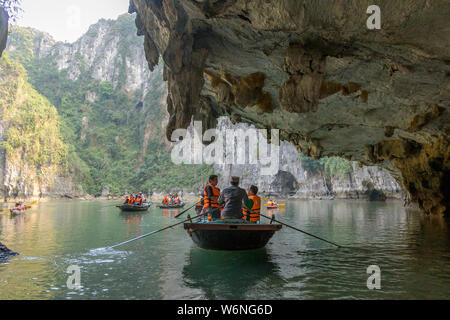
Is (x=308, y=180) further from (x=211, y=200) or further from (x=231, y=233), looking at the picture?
(x=231, y=233)

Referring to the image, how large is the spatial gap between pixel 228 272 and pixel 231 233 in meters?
1.35

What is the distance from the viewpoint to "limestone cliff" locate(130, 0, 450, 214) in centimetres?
504

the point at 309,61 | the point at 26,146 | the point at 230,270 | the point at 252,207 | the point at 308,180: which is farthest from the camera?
the point at 26,146

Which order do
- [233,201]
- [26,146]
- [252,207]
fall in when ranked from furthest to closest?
1. [26,146]
2. [252,207]
3. [233,201]

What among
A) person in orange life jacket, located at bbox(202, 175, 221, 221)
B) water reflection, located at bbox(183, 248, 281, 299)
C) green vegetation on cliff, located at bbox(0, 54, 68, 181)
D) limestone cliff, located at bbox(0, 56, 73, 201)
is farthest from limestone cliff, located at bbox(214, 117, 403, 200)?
water reflection, located at bbox(183, 248, 281, 299)

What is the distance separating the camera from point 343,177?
46688mm

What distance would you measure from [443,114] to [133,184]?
2884 inches

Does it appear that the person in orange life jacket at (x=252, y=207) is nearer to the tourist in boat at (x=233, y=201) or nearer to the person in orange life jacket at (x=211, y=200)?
the tourist in boat at (x=233, y=201)

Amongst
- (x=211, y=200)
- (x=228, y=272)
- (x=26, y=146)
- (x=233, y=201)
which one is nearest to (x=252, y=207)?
(x=233, y=201)

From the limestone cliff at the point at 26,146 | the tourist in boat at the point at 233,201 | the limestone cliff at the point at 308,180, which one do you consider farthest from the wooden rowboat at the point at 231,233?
the limestone cliff at the point at 26,146

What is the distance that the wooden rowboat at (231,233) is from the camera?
7.56 metres

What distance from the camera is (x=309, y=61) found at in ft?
20.4

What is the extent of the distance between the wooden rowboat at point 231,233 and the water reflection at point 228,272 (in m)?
0.23
